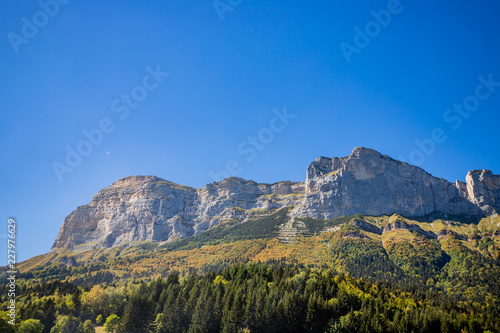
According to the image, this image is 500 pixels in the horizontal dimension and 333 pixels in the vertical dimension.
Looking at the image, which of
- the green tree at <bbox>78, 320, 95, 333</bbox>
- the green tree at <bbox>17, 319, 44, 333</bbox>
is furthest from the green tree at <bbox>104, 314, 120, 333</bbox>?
the green tree at <bbox>17, 319, 44, 333</bbox>

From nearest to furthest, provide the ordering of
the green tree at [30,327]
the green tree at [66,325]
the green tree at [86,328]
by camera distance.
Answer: the green tree at [30,327] → the green tree at [66,325] → the green tree at [86,328]

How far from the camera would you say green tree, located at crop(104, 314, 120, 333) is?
76.0 m

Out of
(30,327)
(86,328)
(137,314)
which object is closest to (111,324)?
(86,328)

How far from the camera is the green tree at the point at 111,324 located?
76.0 meters

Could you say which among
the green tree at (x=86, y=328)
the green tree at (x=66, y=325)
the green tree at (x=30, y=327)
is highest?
the green tree at (x=30, y=327)

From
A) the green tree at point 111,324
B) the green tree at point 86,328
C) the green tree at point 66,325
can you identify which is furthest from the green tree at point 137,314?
the green tree at point 66,325

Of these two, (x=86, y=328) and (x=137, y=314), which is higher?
(x=137, y=314)

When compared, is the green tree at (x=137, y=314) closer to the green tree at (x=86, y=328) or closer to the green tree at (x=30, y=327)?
the green tree at (x=86, y=328)

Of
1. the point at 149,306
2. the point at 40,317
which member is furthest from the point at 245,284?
the point at 40,317

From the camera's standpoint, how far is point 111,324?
76562 mm

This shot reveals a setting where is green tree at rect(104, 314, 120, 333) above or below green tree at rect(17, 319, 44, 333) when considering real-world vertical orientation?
below

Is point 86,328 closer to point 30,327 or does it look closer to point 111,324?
point 111,324

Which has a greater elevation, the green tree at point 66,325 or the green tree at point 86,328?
the green tree at point 66,325

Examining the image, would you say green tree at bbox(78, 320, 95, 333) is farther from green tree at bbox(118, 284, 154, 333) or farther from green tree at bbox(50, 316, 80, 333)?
green tree at bbox(118, 284, 154, 333)
